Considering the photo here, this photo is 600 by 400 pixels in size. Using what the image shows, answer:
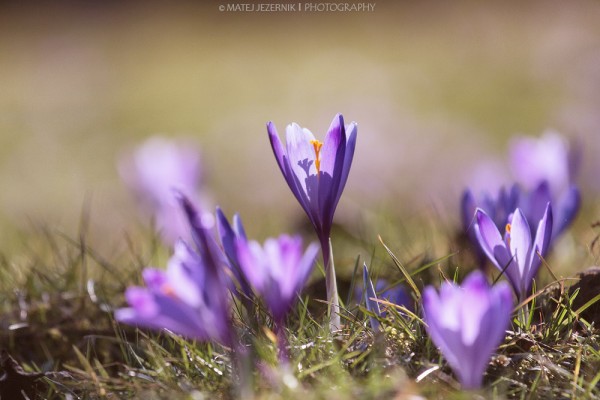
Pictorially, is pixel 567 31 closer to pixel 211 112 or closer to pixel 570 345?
pixel 211 112

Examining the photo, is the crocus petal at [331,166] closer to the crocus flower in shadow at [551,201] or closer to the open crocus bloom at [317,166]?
the open crocus bloom at [317,166]

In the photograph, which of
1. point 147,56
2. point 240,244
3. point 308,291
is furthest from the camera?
point 147,56

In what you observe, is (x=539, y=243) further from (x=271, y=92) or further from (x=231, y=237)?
(x=271, y=92)

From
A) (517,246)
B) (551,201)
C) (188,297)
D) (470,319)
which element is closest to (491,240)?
(517,246)

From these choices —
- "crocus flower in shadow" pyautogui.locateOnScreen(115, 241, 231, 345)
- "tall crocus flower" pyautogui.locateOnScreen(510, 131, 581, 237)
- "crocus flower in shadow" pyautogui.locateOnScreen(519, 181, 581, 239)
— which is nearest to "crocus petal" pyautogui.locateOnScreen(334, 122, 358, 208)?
"crocus flower in shadow" pyautogui.locateOnScreen(115, 241, 231, 345)

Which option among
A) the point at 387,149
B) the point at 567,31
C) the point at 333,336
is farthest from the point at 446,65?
the point at 333,336

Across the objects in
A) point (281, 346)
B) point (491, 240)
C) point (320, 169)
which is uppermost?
point (320, 169)

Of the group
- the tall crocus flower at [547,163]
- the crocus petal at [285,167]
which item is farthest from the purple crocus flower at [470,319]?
the tall crocus flower at [547,163]

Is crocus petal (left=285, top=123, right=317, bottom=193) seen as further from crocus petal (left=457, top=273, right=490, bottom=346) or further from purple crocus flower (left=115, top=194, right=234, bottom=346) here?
crocus petal (left=457, top=273, right=490, bottom=346)
